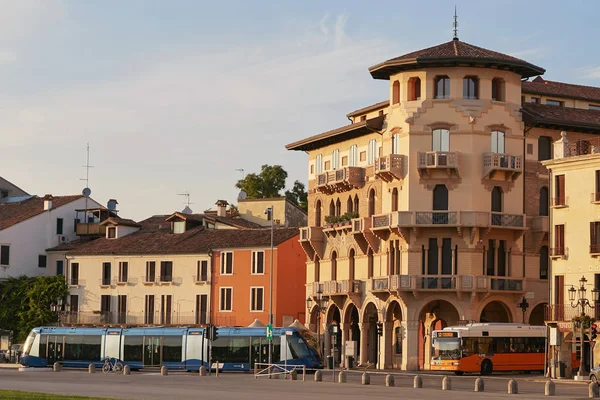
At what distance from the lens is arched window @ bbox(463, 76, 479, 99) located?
83.9m

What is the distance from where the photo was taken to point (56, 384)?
55875 millimetres

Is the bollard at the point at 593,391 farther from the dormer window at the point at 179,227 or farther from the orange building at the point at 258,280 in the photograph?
the dormer window at the point at 179,227

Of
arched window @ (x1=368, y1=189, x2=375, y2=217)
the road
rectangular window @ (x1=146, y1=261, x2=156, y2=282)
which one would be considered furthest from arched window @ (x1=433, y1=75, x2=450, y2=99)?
rectangular window @ (x1=146, y1=261, x2=156, y2=282)

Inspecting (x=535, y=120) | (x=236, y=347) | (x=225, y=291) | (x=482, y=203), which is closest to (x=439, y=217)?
(x=482, y=203)

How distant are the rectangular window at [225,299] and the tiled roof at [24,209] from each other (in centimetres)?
1988

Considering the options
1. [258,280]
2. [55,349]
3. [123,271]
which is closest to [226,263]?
[258,280]

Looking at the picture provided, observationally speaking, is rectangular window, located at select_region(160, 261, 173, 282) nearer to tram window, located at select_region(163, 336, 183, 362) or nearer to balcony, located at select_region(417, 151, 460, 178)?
tram window, located at select_region(163, 336, 183, 362)

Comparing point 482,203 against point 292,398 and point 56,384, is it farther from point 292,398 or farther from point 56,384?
point 292,398

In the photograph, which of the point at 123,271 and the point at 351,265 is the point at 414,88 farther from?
the point at 123,271

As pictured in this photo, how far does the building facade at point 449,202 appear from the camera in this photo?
82.7 metres

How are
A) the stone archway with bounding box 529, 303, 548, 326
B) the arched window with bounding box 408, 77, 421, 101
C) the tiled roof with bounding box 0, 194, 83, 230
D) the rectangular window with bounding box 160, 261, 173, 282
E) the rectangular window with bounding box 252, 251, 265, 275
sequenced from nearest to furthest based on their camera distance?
the arched window with bounding box 408, 77, 421, 101
the stone archway with bounding box 529, 303, 548, 326
the rectangular window with bounding box 252, 251, 265, 275
the rectangular window with bounding box 160, 261, 173, 282
the tiled roof with bounding box 0, 194, 83, 230

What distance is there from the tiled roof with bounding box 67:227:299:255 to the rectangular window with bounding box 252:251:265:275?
0.65 metres

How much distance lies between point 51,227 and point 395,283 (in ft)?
135

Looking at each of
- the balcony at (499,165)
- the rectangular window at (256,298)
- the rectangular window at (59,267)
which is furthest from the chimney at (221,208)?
the balcony at (499,165)
